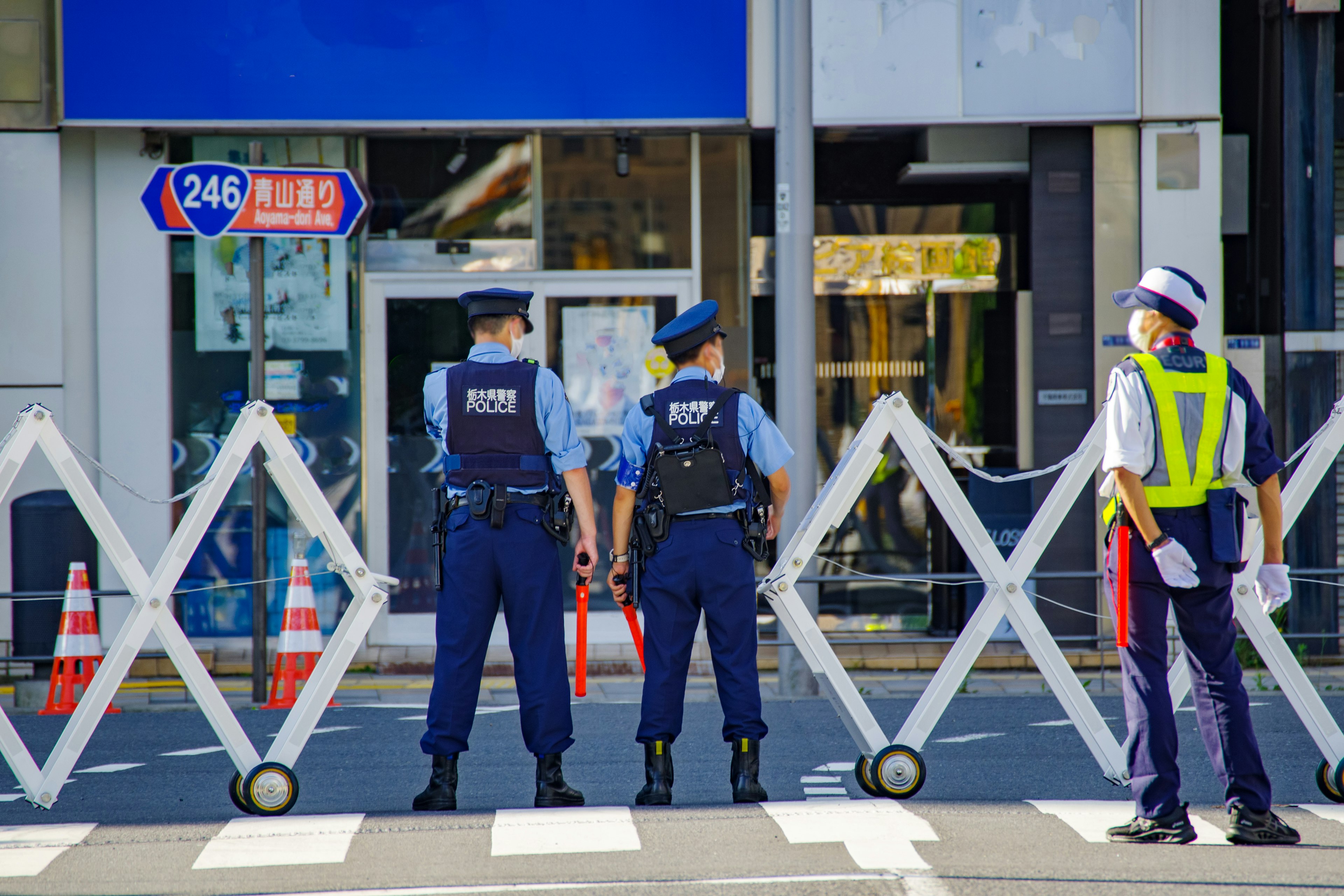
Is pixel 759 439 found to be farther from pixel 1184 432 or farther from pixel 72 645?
pixel 72 645

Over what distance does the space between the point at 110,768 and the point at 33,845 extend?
1789mm

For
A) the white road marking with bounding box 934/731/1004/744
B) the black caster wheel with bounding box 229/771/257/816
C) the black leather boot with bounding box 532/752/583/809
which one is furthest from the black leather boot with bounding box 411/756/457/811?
the white road marking with bounding box 934/731/1004/744

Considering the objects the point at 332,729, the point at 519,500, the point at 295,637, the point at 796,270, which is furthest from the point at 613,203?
the point at 519,500

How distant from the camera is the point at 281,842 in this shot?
471cm

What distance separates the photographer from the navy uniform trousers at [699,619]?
17.2 feet

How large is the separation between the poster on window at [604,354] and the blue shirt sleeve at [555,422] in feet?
14.7

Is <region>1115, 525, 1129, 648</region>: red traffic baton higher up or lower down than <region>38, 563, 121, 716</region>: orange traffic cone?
higher up

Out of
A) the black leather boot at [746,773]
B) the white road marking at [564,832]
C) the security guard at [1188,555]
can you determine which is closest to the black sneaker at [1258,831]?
the security guard at [1188,555]

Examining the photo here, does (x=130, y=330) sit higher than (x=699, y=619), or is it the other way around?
(x=130, y=330)

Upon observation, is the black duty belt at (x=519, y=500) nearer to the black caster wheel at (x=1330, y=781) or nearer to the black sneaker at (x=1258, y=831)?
the black sneaker at (x=1258, y=831)

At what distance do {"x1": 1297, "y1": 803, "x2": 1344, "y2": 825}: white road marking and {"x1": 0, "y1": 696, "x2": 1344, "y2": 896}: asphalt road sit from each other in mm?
54

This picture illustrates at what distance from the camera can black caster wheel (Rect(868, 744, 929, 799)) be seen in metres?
5.27

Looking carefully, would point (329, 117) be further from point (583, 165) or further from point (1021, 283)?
point (1021, 283)

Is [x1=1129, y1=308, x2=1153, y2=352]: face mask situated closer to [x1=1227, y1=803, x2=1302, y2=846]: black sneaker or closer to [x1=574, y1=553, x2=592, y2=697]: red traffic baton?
[x1=1227, y1=803, x2=1302, y2=846]: black sneaker
